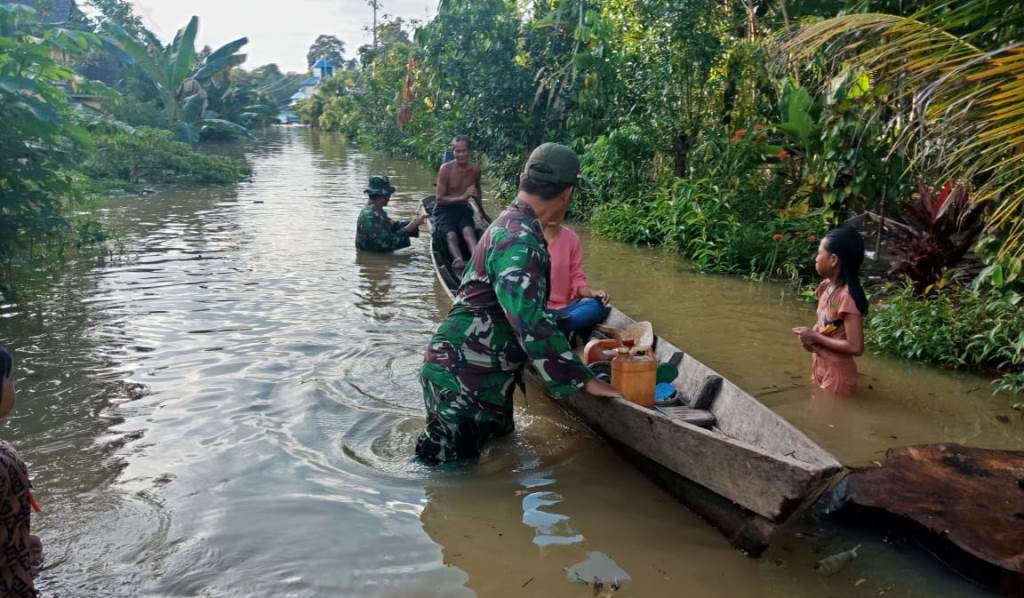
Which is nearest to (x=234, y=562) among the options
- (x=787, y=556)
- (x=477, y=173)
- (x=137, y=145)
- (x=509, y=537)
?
(x=509, y=537)

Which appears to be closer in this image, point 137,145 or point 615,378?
point 615,378

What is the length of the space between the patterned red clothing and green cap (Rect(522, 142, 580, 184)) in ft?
7.39

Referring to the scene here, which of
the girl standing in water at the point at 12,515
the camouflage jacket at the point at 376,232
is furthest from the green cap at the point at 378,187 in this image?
the girl standing in water at the point at 12,515

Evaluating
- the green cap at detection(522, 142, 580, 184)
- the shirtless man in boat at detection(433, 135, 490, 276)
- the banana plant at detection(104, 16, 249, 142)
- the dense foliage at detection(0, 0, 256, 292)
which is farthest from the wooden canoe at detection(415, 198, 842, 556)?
the banana plant at detection(104, 16, 249, 142)

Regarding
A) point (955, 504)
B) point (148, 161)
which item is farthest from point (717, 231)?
point (148, 161)

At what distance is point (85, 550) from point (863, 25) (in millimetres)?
5007

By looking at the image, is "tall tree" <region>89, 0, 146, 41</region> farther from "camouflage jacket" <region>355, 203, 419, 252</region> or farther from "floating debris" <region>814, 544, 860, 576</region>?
"floating debris" <region>814, 544, 860, 576</region>

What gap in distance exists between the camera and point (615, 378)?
13.9ft

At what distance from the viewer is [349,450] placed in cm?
475

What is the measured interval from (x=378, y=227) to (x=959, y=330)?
23.1 feet

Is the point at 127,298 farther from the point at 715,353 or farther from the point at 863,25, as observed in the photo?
the point at 863,25

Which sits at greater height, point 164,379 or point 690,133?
point 690,133

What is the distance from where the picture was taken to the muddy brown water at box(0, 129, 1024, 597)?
3449mm

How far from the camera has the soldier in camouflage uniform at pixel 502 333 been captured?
350cm
